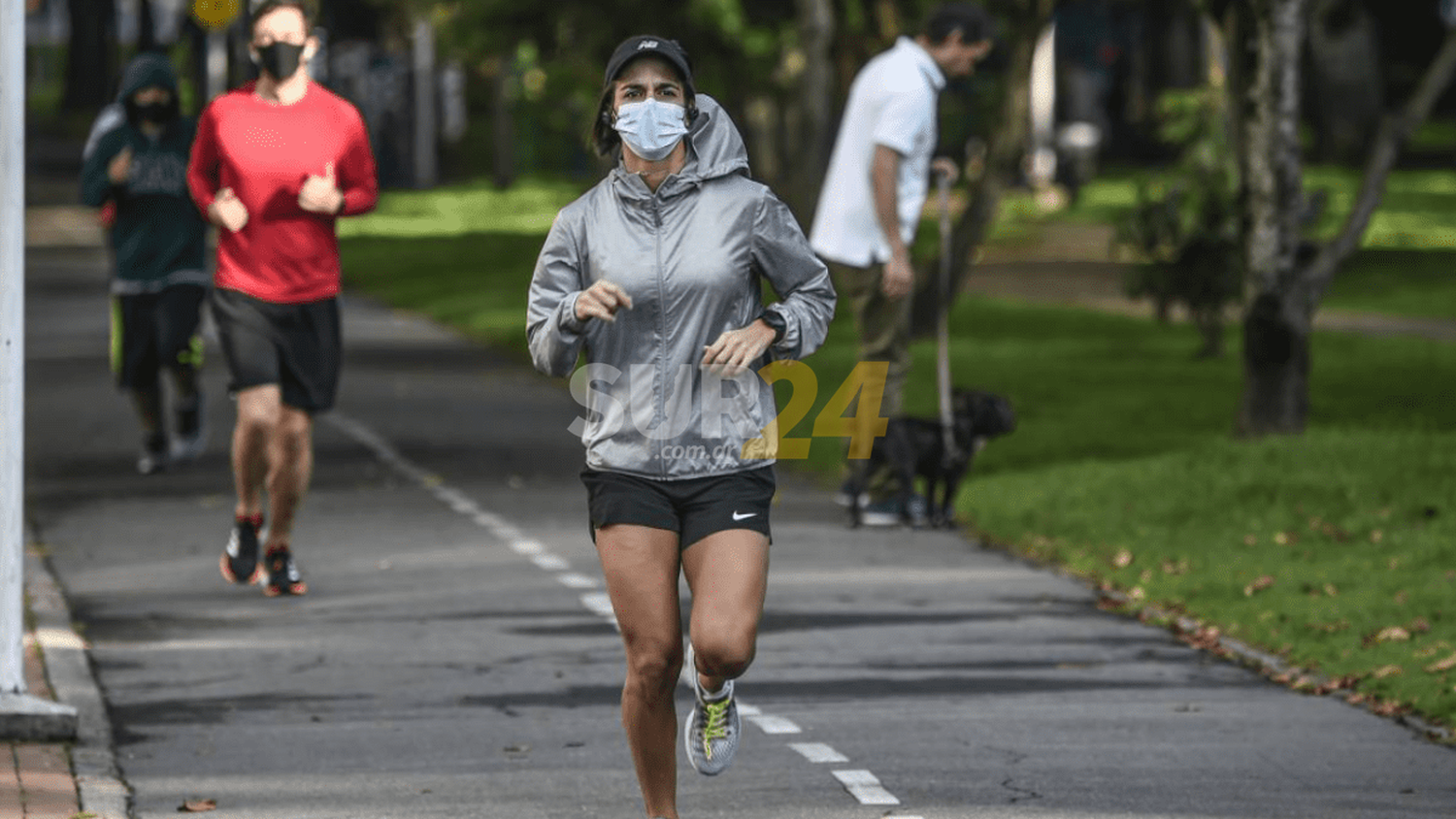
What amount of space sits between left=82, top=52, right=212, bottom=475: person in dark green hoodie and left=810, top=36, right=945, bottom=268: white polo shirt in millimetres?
3848

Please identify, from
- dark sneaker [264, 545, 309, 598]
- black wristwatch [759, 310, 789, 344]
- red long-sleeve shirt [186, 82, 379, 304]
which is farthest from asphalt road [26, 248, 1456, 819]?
black wristwatch [759, 310, 789, 344]

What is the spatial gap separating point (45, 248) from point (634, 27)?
10.3m

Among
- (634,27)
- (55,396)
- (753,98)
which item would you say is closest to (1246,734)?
(55,396)

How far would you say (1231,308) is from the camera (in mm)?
26797

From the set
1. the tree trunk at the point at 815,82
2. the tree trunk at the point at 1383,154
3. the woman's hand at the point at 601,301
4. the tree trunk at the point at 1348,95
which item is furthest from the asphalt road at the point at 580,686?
the tree trunk at the point at 1348,95

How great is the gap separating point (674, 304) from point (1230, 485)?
8.27 metres

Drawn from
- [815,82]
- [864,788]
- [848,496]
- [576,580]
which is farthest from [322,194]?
[815,82]

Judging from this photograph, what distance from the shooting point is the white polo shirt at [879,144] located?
13.1m

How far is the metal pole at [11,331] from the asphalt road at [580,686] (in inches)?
18.5

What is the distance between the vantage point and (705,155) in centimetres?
682

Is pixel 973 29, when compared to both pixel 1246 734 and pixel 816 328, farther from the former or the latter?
pixel 816 328

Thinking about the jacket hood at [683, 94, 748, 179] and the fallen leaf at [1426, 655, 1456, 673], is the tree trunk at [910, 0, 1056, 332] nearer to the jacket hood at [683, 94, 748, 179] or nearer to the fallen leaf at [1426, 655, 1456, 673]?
the fallen leaf at [1426, 655, 1456, 673]

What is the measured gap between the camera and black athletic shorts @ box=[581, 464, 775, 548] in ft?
22.2

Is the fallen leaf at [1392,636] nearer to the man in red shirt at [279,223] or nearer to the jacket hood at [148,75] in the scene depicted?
the man in red shirt at [279,223]
